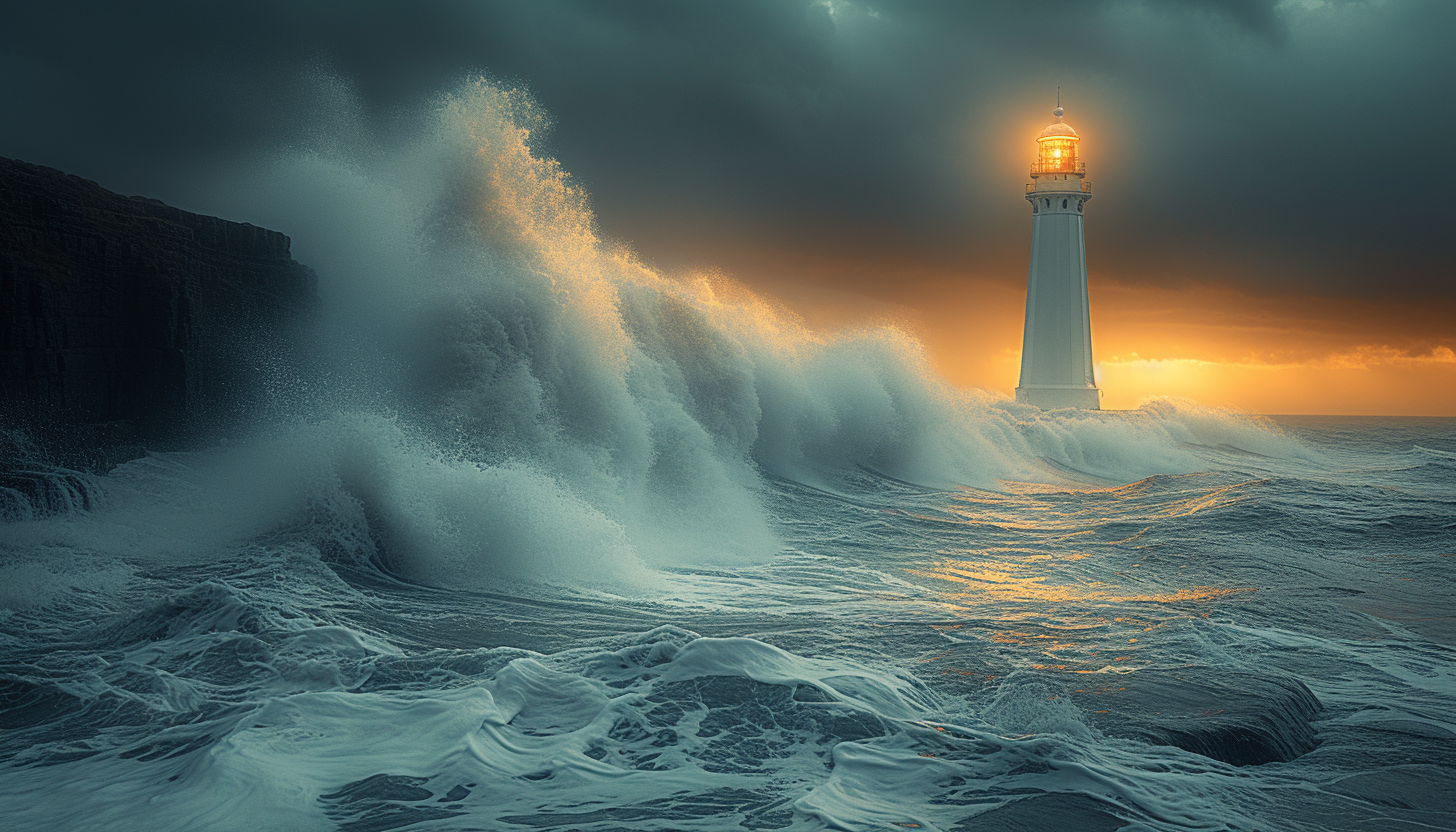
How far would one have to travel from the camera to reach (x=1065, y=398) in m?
24.3

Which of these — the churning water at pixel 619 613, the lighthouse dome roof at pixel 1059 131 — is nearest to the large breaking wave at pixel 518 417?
the churning water at pixel 619 613

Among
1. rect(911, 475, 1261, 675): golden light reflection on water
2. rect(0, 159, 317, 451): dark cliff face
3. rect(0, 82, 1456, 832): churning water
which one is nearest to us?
rect(0, 82, 1456, 832): churning water

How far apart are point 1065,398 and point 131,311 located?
21366mm

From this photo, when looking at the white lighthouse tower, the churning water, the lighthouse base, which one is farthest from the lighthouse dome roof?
the churning water

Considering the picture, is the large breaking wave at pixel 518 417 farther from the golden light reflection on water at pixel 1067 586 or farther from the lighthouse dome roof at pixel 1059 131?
the lighthouse dome roof at pixel 1059 131

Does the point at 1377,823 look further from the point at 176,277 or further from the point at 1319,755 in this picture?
the point at 176,277

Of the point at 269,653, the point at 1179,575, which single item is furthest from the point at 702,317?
the point at 269,653

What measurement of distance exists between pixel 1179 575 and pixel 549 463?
6427 millimetres

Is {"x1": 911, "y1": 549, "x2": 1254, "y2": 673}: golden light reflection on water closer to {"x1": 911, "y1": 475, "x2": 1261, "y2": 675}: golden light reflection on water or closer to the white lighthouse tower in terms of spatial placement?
{"x1": 911, "y1": 475, "x2": 1261, "y2": 675}: golden light reflection on water

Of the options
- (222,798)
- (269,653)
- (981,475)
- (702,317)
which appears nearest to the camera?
(222,798)

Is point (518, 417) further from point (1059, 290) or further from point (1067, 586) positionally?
point (1059, 290)

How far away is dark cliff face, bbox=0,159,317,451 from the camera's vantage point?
9.22 meters

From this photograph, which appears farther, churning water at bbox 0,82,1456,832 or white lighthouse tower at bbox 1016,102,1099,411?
white lighthouse tower at bbox 1016,102,1099,411

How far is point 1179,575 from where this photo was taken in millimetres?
8305
